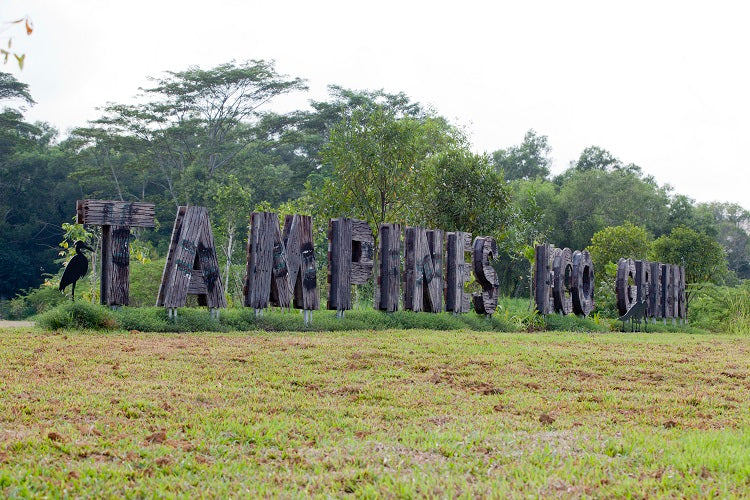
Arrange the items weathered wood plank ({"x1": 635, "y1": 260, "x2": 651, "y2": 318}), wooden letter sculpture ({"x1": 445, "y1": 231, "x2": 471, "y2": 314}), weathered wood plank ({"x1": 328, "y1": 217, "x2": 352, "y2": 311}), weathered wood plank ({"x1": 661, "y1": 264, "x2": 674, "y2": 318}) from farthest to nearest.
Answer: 1. weathered wood plank ({"x1": 661, "y1": 264, "x2": 674, "y2": 318})
2. weathered wood plank ({"x1": 635, "y1": 260, "x2": 651, "y2": 318})
3. wooden letter sculpture ({"x1": 445, "y1": 231, "x2": 471, "y2": 314})
4. weathered wood plank ({"x1": 328, "y1": 217, "x2": 352, "y2": 311})

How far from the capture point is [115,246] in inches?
471

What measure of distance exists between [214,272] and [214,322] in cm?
86

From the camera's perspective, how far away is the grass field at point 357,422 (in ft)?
13.8

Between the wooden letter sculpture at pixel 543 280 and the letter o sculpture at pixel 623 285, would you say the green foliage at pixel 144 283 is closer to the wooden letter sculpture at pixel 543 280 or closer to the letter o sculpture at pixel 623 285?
the wooden letter sculpture at pixel 543 280

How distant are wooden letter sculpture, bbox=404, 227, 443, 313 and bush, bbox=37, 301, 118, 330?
614 centimetres

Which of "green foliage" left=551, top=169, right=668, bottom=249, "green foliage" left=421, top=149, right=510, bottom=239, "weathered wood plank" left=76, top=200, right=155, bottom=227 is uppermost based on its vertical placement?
"green foliage" left=551, top=169, right=668, bottom=249

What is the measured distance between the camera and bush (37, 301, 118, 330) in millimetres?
11336

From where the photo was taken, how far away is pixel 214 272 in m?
12.7

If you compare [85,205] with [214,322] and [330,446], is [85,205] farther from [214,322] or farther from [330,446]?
[330,446]

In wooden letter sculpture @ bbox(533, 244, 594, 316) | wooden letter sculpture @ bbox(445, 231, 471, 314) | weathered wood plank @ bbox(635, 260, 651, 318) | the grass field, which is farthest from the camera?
weathered wood plank @ bbox(635, 260, 651, 318)

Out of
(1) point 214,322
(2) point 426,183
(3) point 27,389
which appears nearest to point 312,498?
(3) point 27,389

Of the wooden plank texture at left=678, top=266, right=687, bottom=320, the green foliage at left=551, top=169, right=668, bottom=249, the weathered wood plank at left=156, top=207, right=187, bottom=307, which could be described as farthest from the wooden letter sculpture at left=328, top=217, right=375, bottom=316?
the green foliage at left=551, top=169, right=668, bottom=249

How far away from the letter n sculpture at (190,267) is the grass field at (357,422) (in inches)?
77.9

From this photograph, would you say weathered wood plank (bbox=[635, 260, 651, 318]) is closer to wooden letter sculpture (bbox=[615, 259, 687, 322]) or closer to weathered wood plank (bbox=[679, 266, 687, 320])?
wooden letter sculpture (bbox=[615, 259, 687, 322])
